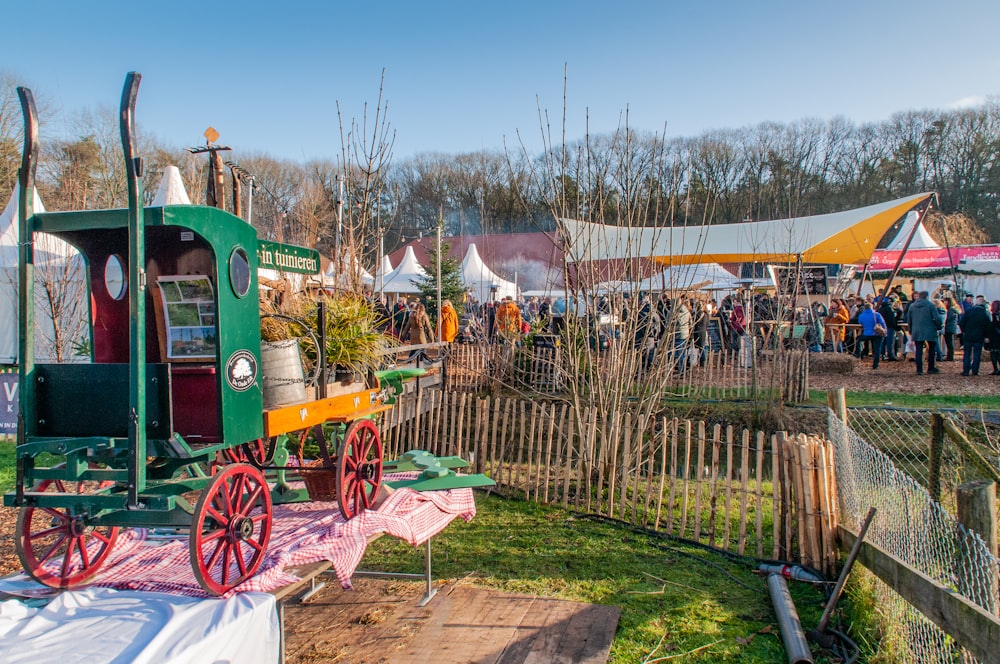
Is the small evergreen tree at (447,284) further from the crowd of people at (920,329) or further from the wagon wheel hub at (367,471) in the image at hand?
the wagon wheel hub at (367,471)

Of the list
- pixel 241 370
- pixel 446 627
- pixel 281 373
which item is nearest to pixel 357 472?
pixel 281 373

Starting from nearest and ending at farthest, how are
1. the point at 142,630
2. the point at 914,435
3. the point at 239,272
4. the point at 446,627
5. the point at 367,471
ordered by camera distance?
the point at 142,630, the point at 239,272, the point at 446,627, the point at 367,471, the point at 914,435

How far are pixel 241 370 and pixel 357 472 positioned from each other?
4.30ft

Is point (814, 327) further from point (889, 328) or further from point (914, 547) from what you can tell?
point (914, 547)

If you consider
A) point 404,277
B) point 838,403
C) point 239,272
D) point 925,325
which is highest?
point 404,277

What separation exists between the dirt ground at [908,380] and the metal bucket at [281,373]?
11.1 metres

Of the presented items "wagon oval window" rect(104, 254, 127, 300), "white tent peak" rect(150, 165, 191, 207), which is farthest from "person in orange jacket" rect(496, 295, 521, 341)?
"wagon oval window" rect(104, 254, 127, 300)

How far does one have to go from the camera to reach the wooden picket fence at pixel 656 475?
17.6 ft

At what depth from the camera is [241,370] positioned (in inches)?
146

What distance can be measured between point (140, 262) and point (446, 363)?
28.7 ft

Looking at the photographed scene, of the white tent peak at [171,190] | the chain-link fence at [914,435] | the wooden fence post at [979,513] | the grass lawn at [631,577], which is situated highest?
the white tent peak at [171,190]

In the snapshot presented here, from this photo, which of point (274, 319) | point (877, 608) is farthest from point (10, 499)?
point (877, 608)

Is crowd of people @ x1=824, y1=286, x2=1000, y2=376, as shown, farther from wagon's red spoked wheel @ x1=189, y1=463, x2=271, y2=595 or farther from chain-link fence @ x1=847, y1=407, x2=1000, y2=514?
wagon's red spoked wheel @ x1=189, y1=463, x2=271, y2=595

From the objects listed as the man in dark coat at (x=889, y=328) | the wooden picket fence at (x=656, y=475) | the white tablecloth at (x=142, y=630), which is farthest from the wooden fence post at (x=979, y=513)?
the man in dark coat at (x=889, y=328)
